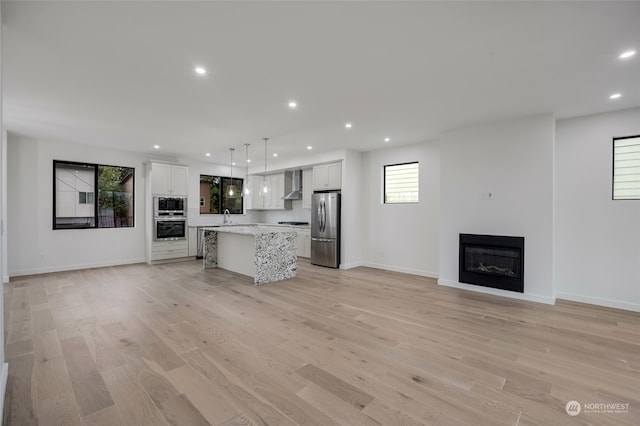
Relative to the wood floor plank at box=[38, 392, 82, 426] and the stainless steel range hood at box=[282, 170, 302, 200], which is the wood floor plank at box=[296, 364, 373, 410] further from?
the stainless steel range hood at box=[282, 170, 302, 200]

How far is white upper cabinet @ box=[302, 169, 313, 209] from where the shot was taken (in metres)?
7.98

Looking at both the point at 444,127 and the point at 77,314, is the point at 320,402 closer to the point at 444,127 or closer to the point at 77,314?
the point at 77,314

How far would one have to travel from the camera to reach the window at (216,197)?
880 cm

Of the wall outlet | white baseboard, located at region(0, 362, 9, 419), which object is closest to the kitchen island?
white baseboard, located at region(0, 362, 9, 419)

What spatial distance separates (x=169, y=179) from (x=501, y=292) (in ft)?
24.8

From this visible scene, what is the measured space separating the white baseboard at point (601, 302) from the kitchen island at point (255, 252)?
14.8 ft

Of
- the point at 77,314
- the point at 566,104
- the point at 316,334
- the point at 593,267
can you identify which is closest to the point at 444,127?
the point at 566,104

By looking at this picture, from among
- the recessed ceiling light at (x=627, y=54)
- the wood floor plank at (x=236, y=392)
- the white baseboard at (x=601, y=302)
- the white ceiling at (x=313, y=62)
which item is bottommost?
the wood floor plank at (x=236, y=392)

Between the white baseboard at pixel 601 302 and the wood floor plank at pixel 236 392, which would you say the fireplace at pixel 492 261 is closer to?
the white baseboard at pixel 601 302

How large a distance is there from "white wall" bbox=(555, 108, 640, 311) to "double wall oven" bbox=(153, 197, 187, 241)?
794 cm

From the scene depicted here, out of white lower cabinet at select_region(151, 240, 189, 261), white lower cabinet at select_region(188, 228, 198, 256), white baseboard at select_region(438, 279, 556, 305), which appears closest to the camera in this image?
white baseboard at select_region(438, 279, 556, 305)

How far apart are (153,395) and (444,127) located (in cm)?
524

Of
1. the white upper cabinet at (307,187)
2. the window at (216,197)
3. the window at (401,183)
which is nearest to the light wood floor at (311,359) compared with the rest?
the window at (401,183)

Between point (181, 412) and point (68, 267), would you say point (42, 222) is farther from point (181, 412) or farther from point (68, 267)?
point (181, 412)
